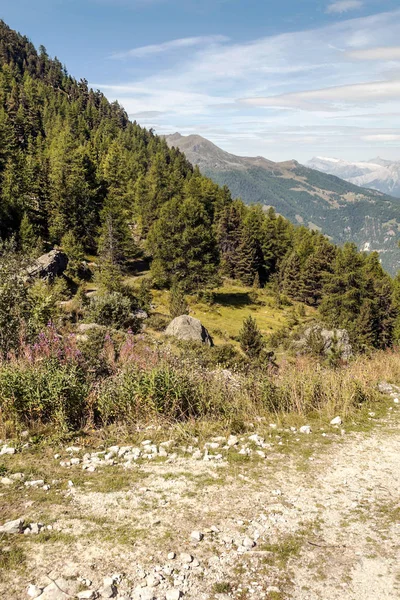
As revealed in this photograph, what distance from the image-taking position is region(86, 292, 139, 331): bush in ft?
82.6

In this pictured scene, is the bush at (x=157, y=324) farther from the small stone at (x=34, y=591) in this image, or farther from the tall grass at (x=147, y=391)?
the small stone at (x=34, y=591)

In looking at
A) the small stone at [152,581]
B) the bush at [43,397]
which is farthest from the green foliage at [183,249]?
the small stone at [152,581]

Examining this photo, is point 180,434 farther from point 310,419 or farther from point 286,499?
point 310,419

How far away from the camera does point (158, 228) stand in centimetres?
5384

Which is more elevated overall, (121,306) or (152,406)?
(152,406)

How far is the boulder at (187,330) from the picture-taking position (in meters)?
26.9

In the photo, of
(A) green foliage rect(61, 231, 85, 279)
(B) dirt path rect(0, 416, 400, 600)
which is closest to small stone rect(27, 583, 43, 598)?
(B) dirt path rect(0, 416, 400, 600)

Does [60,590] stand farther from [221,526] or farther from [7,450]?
[7,450]

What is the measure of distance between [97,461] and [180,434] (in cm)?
175

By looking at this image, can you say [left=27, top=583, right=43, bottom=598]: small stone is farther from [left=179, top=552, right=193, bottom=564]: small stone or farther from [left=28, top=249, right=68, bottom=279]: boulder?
[left=28, top=249, right=68, bottom=279]: boulder

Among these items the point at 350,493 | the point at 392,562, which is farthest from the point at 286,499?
the point at 392,562

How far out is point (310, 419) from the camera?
8.88 m

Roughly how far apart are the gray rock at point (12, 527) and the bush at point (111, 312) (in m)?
19.8

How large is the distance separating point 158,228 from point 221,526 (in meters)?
50.8
